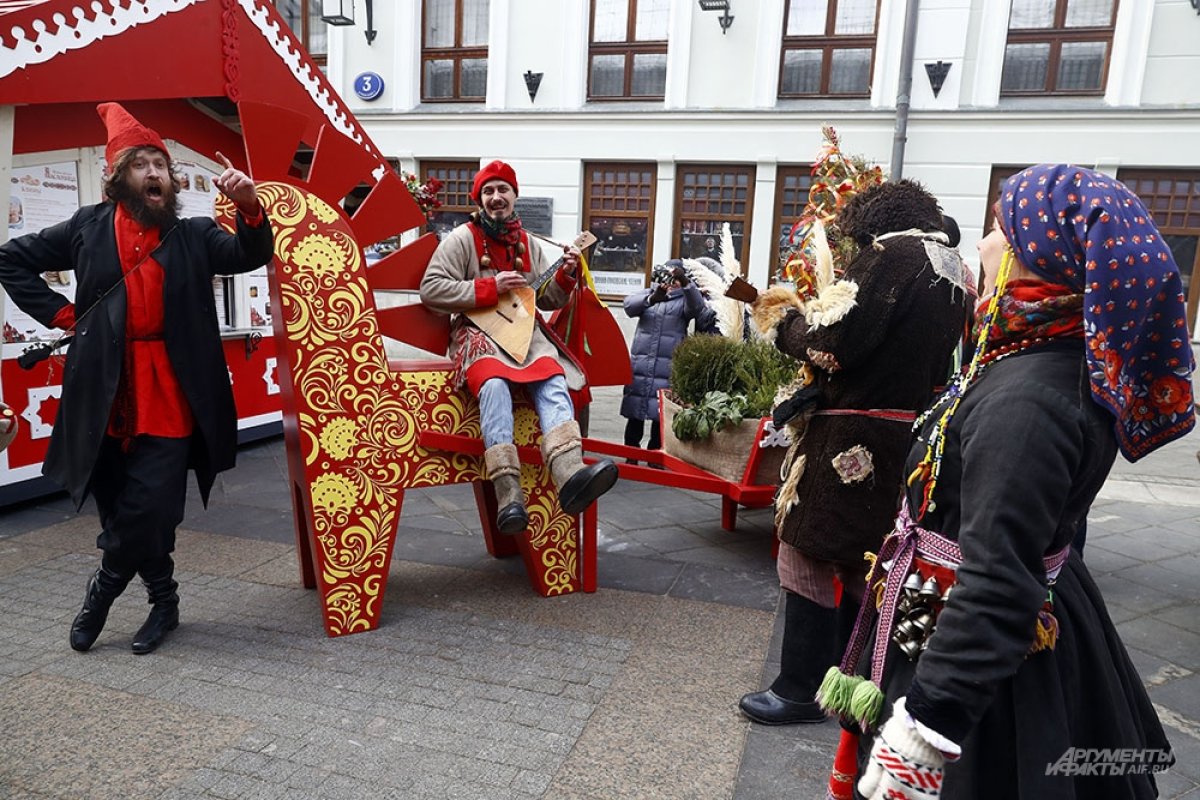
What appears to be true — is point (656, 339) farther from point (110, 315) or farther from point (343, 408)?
point (110, 315)

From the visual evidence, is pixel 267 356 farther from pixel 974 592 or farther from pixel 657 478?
pixel 974 592

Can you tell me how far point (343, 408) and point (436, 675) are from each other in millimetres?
1078

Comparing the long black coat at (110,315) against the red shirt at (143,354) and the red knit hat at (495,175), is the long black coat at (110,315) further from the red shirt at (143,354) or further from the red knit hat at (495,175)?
the red knit hat at (495,175)

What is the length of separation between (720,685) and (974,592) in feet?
6.14

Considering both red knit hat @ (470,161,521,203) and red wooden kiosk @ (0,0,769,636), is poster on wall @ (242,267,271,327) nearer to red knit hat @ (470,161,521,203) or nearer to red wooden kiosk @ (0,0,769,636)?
red wooden kiosk @ (0,0,769,636)

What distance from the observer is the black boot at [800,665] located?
2.58 metres

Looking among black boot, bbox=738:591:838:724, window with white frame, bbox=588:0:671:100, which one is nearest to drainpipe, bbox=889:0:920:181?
window with white frame, bbox=588:0:671:100

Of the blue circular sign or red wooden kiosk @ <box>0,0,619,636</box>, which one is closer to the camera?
red wooden kiosk @ <box>0,0,619,636</box>

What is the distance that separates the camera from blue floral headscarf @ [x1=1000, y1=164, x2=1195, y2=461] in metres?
1.16

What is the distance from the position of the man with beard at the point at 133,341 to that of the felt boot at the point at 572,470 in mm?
1270

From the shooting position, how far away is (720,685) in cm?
291

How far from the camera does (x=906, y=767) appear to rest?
1.20m

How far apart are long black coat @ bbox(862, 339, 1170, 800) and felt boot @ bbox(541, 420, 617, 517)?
5.93ft

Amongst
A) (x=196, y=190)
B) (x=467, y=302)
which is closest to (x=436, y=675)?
(x=467, y=302)
